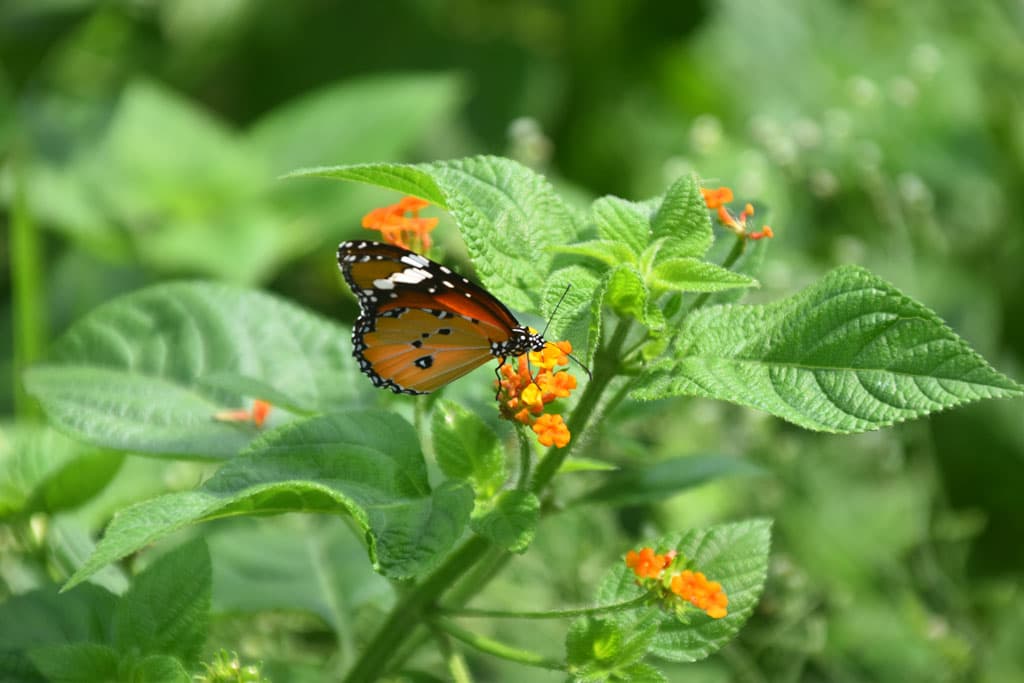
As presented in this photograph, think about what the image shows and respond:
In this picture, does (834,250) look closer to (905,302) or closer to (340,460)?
(905,302)

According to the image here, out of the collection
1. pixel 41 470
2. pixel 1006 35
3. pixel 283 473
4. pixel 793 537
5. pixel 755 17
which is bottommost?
pixel 41 470

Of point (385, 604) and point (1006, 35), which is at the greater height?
point (1006, 35)

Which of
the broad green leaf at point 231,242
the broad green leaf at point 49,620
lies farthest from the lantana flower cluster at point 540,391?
the broad green leaf at point 231,242

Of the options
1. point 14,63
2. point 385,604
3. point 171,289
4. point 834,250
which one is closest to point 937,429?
point 834,250

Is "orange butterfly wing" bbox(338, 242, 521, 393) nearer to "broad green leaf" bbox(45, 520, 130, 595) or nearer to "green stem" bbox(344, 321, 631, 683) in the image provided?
"green stem" bbox(344, 321, 631, 683)

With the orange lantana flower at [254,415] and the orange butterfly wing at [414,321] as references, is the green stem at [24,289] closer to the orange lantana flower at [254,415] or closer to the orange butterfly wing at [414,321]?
the orange lantana flower at [254,415]

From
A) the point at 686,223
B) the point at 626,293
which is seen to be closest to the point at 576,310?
the point at 626,293

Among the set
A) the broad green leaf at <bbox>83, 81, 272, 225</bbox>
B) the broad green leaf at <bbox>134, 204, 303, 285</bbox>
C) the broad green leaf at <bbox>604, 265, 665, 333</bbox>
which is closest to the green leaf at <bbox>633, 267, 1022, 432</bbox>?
the broad green leaf at <bbox>604, 265, 665, 333</bbox>
